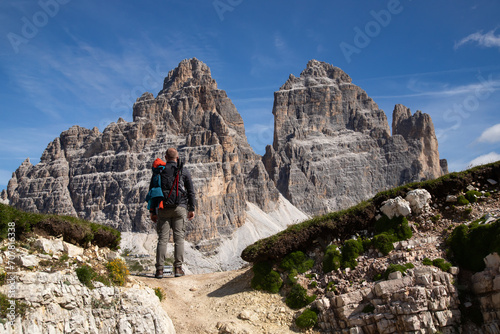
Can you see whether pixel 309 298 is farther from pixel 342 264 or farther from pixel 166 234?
pixel 166 234

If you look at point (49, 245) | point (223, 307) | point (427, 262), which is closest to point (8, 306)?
point (49, 245)

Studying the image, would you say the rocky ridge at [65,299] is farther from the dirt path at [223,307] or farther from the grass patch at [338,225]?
the grass patch at [338,225]

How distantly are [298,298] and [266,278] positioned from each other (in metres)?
1.97

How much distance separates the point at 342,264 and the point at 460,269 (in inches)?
158

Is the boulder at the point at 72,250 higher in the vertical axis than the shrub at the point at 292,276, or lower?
Answer: higher

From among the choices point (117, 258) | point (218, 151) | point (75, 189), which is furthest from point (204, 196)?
point (117, 258)

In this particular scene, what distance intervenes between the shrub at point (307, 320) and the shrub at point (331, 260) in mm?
2213

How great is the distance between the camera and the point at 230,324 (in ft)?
46.8

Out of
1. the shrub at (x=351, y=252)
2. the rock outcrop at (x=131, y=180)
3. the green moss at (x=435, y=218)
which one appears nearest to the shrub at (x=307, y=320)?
the shrub at (x=351, y=252)

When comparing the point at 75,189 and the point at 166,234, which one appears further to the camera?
the point at 75,189

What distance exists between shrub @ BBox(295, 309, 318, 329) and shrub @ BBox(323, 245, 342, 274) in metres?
2.21

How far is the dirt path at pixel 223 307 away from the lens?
47.1ft

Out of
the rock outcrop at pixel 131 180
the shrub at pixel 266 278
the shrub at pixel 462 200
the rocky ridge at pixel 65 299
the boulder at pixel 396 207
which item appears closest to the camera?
the rocky ridge at pixel 65 299

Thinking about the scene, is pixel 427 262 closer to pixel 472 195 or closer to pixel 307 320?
pixel 307 320
